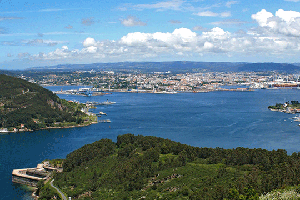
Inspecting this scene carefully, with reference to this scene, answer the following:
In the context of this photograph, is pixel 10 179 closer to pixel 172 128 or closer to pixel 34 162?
pixel 34 162

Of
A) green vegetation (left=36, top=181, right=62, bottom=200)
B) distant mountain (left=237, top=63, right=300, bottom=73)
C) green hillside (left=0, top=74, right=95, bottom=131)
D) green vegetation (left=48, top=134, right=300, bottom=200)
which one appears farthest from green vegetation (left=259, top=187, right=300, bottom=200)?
distant mountain (left=237, top=63, right=300, bottom=73)

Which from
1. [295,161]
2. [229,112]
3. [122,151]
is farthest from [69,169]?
[229,112]

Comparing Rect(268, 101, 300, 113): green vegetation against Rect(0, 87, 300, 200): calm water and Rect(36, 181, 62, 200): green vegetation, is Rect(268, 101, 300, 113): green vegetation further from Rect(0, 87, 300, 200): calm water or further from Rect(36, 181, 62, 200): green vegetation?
Rect(36, 181, 62, 200): green vegetation

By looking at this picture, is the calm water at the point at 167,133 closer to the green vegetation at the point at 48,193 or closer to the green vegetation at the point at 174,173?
the green vegetation at the point at 48,193

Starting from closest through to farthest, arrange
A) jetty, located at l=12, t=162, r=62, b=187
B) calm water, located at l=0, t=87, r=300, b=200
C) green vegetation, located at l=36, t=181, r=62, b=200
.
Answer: green vegetation, located at l=36, t=181, r=62, b=200 → jetty, located at l=12, t=162, r=62, b=187 → calm water, located at l=0, t=87, r=300, b=200

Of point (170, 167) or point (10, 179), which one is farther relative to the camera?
point (10, 179)

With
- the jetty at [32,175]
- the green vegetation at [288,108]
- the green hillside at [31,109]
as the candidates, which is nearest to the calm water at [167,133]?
the jetty at [32,175]
